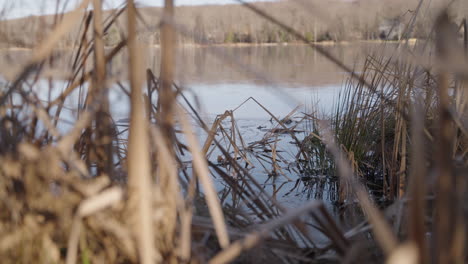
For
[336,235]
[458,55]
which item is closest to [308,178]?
[336,235]

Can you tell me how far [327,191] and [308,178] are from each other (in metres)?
0.14

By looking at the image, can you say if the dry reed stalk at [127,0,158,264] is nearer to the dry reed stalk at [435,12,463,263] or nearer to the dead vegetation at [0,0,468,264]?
the dead vegetation at [0,0,468,264]

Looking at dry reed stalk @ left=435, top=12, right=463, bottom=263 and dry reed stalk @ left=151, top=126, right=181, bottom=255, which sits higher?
dry reed stalk @ left=435, top=12, right=463, bottom=263

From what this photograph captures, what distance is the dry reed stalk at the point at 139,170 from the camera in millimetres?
433

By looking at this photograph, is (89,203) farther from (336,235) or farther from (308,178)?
(308,178)

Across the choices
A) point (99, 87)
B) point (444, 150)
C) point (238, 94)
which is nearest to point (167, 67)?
point (99, 87)

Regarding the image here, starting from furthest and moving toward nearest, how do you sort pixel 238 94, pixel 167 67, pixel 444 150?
pixel 238 94 < pixel 167 67 < pixel 444 150

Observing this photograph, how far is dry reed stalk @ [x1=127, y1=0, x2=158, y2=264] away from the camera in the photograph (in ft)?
1.42

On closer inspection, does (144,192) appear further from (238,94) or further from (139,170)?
(238,94)

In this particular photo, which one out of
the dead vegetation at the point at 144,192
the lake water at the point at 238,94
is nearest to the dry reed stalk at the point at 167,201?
the dead vegetation at the point at 144,192

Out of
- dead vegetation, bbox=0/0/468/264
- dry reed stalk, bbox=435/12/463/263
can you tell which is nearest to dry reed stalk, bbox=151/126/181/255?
dead vegetation, bbox=0/0/468/264

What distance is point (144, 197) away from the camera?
43 centimetres

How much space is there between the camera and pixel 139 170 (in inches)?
17.5

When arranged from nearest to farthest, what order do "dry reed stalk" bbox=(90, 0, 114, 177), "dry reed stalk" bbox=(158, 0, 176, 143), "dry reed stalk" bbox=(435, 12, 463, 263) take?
"dry reed stalk" bbox=(435, 12, 463, 263) < "dry reed stalk" bbox=(158, 0, 176, 143) < "dry reed stalk" bbox=(90, 0, 114, 177)
